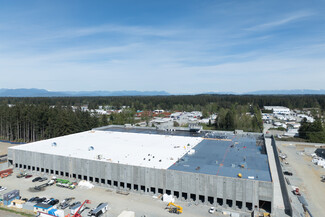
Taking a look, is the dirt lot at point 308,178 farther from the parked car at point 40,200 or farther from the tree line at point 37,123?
the tree line at point 37,123

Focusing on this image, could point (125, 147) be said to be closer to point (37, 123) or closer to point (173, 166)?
point (173, 166)

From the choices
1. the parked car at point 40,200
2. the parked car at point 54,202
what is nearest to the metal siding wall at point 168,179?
the parked car at point 54,202

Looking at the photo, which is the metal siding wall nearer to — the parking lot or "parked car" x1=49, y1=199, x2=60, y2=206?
the parking lot

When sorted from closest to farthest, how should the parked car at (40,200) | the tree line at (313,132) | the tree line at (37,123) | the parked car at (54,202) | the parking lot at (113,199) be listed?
1. the parking lot at (113,199)
2. the parked car at (54,202)
3. the parked car at (40,200)
4. the tree line at (37,123)
5. the tree line at (313,132)

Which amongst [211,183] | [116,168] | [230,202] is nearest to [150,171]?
[116,168]

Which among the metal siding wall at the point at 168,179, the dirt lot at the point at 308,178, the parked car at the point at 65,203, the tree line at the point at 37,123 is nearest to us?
the metal siding wall at the point at 168,179
